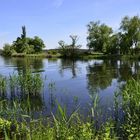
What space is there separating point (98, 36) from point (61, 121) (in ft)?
279

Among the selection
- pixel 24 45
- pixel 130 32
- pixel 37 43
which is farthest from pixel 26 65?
pixel 37 43

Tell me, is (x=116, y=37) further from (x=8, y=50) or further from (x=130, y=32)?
(x=8, y=50)

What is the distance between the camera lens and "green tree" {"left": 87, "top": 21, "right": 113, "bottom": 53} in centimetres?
8888

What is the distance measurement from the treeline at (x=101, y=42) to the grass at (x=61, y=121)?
199 feet

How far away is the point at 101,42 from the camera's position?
89.1 m

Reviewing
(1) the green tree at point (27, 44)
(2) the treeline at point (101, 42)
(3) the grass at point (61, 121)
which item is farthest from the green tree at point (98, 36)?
(3) the grass at point (61, 121)

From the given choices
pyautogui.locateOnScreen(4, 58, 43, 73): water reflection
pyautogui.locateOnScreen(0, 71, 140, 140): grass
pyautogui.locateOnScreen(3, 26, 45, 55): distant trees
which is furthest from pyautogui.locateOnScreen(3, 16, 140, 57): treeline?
pyautogui.locateOnScreen(0, 71, 140, 140): grass

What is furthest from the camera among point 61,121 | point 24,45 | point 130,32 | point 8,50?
point 8,50

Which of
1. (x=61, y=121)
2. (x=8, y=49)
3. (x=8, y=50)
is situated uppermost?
(x=8, y=49)

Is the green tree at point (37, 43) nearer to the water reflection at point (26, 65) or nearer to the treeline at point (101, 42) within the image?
the treeline at point (101, 42)

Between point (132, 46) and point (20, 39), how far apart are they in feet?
148

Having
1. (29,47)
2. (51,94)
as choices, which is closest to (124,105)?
(51,94)

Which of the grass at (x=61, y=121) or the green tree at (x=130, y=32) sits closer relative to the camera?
the grass at (x=61, y=121)

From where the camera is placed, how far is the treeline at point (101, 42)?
77.9 meters
